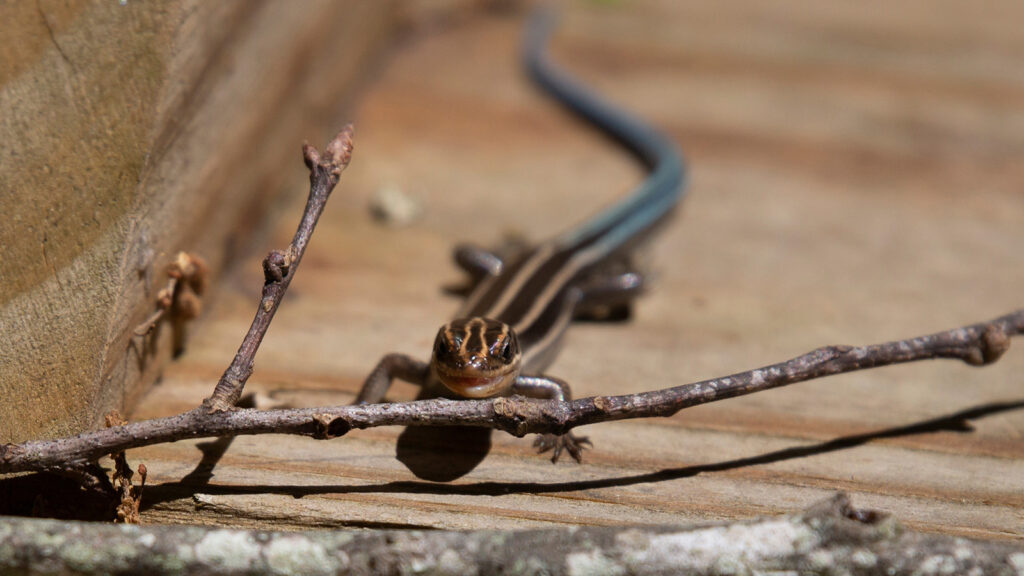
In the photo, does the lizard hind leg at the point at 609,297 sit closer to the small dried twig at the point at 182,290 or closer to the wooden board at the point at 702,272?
the wooden board at the point at 702,272

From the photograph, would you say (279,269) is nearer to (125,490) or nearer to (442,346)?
(125,490)

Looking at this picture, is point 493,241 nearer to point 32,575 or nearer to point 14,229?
point 14,229

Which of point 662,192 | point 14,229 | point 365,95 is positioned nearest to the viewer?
point 14,229

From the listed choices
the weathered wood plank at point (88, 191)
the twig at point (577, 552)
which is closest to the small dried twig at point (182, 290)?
the weathered wood plank at point (88, 191)

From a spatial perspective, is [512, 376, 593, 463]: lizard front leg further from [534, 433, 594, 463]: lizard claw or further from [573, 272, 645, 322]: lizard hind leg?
[573, 272, 645, 322]: lizard hind leg

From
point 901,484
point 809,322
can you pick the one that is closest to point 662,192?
point 809,322

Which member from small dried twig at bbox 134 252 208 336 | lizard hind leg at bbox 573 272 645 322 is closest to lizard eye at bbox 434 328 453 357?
small dried twig at bbox 134 252 208 336
